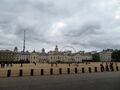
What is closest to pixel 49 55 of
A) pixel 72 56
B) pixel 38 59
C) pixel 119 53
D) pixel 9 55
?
pixel 38 59

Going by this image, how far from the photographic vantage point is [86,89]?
11.6m

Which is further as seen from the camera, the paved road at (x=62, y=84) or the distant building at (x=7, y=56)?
the distant building at (x=7, y=56)

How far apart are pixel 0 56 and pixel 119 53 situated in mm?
110200

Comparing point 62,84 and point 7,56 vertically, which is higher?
point 7,56

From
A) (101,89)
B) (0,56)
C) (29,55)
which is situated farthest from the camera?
(29,55)

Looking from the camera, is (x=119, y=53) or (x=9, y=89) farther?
(x=119, y=53)

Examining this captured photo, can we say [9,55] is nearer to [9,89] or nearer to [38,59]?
[38,59]

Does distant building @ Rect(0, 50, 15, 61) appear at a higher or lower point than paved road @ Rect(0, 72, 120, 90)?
higher

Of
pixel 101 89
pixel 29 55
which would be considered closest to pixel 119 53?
pixel 29 55

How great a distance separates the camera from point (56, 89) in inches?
462

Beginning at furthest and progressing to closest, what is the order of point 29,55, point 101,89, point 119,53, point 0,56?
point 29,55
point 0,56
point 119,53
point 101,89

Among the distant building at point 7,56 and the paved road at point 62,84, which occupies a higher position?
the distant building at point 7,56

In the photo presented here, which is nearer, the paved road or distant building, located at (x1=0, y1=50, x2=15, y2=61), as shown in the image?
the paved road

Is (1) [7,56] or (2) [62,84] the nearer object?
(2) [62,84]
